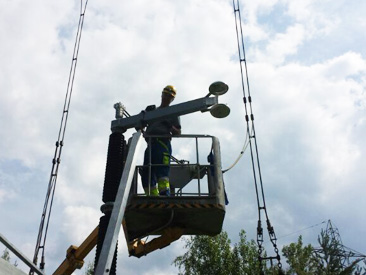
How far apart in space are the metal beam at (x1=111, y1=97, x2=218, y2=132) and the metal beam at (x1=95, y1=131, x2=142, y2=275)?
1.86 meters

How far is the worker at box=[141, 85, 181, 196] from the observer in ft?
25.3

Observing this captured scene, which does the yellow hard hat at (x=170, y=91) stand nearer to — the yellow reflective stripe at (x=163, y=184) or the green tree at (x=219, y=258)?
the yellow reflective stripe at (x=163, y=184)

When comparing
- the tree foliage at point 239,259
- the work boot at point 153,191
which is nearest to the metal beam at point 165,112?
the work boot at point 153,191

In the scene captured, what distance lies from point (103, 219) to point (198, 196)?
1.74 meters

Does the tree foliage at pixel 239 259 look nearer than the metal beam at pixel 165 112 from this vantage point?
No

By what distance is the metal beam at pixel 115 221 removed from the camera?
4.36m

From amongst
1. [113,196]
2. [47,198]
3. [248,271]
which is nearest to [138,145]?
[113,196]

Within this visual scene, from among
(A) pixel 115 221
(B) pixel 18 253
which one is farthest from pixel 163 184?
(B) pixel 18 253

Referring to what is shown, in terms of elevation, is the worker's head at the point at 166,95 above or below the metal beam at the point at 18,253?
above

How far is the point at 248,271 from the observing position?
26.5 m

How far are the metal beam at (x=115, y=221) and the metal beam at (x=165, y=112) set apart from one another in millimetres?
1859

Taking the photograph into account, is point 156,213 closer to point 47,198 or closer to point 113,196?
point 113,196

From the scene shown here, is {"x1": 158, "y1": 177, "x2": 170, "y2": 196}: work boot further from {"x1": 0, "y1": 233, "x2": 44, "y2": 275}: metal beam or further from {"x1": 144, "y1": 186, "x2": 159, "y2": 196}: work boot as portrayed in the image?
{"x1": 0, "y1": 233, "x2": 44, "y2": 275}: metal beam

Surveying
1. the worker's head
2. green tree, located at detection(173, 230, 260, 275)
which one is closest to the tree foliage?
green tree, located at detection(173, 230, 260, 275)
